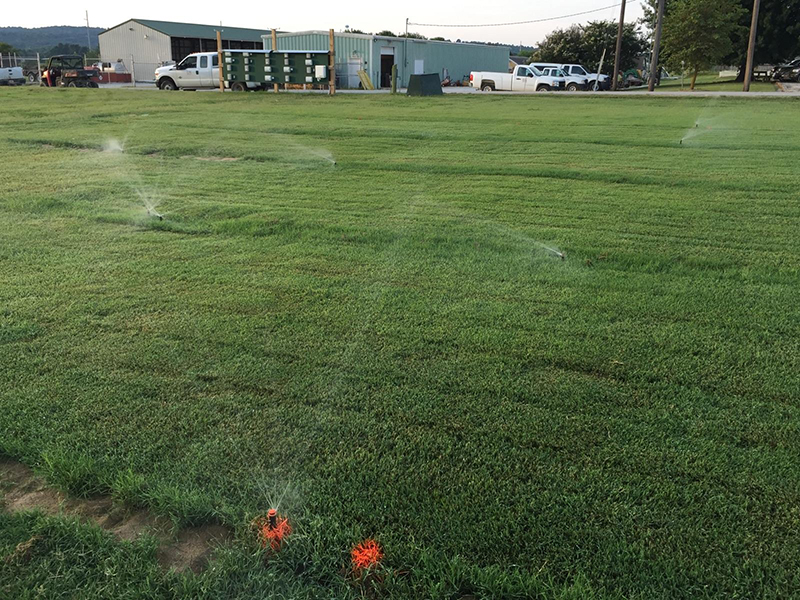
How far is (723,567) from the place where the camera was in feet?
5.95

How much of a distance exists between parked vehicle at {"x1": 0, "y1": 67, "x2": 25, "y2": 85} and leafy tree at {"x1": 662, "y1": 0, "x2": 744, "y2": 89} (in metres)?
35.9

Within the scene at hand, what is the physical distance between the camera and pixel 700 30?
31.4 metres

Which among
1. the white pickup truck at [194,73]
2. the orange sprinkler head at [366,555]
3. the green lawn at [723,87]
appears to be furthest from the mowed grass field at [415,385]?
the green lawn at [723,87]

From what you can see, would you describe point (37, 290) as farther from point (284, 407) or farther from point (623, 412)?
point (623, 412)

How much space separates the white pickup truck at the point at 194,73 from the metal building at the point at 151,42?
55.0 ft

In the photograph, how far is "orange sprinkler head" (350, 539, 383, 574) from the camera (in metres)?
1.80

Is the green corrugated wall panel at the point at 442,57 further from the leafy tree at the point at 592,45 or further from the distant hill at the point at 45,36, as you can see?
the distant hill at the point at 45,36

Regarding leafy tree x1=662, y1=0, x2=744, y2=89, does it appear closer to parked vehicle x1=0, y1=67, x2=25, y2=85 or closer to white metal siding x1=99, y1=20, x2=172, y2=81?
white metal siding x1=99, y1=20, x2=172, y2=81

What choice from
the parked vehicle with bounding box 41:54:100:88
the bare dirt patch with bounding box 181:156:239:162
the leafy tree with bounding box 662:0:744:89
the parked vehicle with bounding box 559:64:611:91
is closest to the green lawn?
the leafy tree with bounding box 662:0:744:89

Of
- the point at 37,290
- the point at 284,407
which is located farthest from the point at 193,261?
the point at 284,407

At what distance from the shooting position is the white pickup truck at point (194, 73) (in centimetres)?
2688

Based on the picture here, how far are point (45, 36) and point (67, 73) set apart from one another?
172m

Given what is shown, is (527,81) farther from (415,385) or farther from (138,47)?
Answer: (415,385)

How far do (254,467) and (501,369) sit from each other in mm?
1216
